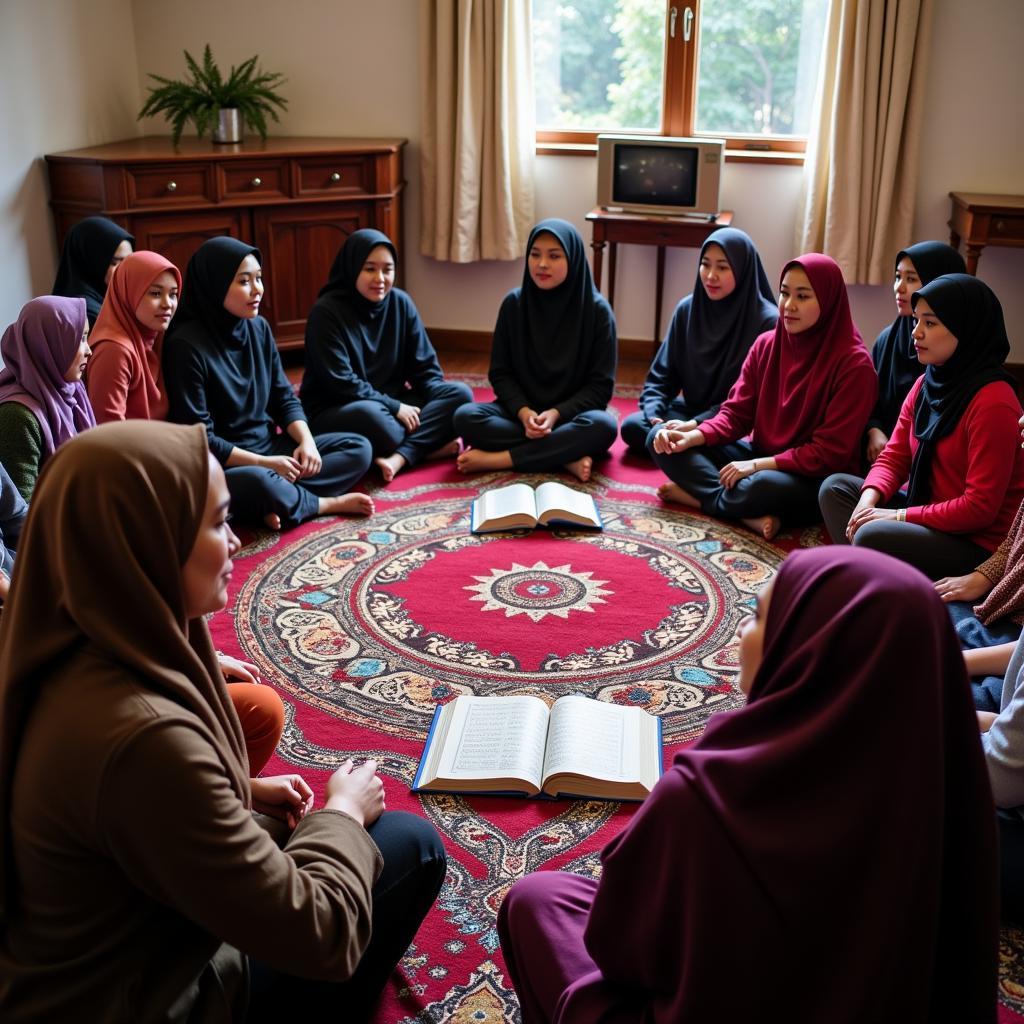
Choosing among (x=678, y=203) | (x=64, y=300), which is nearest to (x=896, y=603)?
(x=64, y=300)

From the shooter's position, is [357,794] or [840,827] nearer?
[840,827]

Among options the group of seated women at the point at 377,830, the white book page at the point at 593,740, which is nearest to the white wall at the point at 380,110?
the white book page at the point at 593,740

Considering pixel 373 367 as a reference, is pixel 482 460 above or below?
below

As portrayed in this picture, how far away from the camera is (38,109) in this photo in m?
4.79

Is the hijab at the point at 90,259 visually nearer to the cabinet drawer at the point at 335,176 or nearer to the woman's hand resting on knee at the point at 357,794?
the cabinet drawer at the point at 335,176

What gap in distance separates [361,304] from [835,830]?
11.3ft

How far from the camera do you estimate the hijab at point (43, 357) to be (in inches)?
110

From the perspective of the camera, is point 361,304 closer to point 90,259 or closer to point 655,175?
point 90,259

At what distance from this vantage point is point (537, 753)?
7.79ft

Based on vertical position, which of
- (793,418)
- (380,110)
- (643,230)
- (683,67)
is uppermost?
(683,67)

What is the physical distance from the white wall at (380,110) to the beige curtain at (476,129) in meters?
0.16

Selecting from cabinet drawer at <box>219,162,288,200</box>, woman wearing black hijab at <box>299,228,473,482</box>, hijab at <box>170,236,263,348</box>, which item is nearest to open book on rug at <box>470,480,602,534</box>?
woman wearing black hijab at <box>299,228,473,482</box>

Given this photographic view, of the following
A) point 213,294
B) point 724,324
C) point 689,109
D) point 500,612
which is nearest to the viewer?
point 500,612

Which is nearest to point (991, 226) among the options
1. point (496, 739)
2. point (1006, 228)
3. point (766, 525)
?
point (1006, 228)
